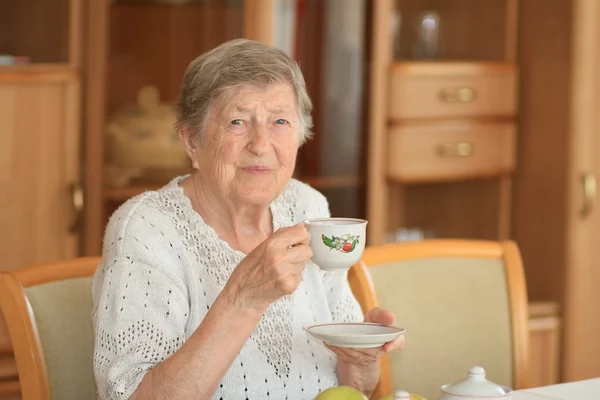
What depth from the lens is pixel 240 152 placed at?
1737 mm

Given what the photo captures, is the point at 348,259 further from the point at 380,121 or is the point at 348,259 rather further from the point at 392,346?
the point at 380,121

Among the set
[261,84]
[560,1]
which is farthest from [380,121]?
[261,84]

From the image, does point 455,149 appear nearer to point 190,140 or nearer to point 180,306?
point 190,140

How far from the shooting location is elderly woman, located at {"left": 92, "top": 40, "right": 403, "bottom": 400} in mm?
1512

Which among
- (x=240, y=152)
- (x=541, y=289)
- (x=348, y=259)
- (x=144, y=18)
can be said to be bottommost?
(x=541, y=289)

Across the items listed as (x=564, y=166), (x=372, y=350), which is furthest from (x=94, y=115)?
(x=564, y=166)

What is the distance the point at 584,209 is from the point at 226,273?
5.98ft

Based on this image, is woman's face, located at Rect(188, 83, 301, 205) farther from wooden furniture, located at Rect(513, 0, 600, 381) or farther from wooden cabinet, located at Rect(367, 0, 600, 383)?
wooden furniture, located at Rect(513, 0, 600, 381)

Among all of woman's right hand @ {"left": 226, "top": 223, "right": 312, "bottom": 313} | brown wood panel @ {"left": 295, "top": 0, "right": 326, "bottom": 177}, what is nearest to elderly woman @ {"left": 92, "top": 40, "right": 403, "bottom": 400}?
woman's right hand @ {"left": 226, "top": 223, "right": 312, "bottom": 313}

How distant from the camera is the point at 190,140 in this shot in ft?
5.97

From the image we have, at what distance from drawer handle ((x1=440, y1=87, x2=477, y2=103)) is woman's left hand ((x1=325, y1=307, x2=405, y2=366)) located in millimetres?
1570

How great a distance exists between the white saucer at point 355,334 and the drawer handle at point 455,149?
1617mm

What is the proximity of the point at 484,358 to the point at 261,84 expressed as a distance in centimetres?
80

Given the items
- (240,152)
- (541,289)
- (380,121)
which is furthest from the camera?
(541,289)
